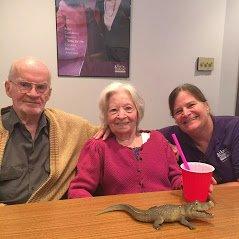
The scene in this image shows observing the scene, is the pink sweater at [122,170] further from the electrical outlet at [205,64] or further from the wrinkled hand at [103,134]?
the electrical outlet at [205,64]

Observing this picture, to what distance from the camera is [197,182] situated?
43.9 inches

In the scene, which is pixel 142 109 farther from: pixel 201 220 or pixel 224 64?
pixel 224 64

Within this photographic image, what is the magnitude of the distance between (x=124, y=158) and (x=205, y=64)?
1.80 m

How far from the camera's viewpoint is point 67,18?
98.3 inches

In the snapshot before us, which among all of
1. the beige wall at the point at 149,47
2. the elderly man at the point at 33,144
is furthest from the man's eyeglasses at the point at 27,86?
the beige wall at the point at 149,47

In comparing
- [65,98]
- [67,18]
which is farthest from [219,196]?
[67,18]

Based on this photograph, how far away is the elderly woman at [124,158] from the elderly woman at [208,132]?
0.72 feet

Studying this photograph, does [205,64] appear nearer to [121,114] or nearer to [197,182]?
[121,114]

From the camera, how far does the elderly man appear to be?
5.20 feet

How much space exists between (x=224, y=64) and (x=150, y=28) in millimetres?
851

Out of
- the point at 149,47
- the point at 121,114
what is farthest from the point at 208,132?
the point at 149,47

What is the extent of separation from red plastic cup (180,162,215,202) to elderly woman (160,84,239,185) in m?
0.62

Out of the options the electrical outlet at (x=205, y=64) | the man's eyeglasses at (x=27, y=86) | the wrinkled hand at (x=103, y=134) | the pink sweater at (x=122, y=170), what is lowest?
the pink sweater at (x=122, y=170)

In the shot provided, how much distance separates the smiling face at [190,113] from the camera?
5.76ft
